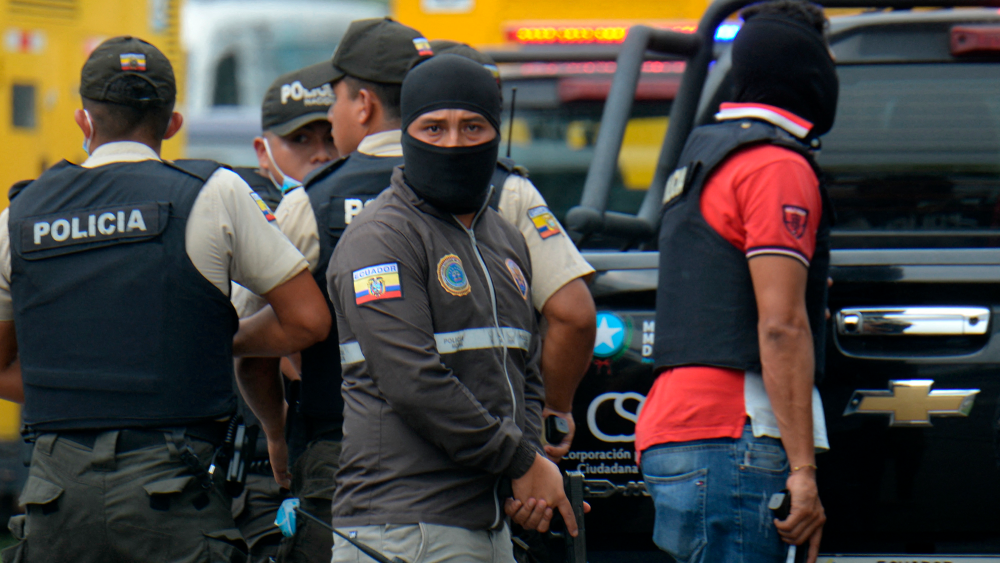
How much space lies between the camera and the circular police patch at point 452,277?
2223 mm

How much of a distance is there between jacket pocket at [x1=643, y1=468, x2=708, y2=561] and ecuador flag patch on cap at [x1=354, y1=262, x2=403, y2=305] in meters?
0.81

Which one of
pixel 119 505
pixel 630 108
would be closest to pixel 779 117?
pixel 630 108

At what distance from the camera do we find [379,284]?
2.17 m

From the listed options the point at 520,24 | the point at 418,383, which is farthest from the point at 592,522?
the point at 520,24

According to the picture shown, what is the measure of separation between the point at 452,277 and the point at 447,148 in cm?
26

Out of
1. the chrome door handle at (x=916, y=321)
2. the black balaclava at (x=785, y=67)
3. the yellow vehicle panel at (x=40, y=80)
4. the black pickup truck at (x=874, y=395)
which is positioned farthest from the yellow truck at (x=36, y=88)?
the black balaclava at (x=785, y=67)

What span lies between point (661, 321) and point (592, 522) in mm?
682

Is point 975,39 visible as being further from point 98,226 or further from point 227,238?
point 98,226

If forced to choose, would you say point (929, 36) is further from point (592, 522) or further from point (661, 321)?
point (592, 522)

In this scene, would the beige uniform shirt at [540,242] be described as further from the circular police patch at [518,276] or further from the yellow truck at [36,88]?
the yellow truck at [36,88]

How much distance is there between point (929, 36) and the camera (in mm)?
3713

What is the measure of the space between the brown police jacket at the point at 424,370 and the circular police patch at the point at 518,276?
1.2 inches

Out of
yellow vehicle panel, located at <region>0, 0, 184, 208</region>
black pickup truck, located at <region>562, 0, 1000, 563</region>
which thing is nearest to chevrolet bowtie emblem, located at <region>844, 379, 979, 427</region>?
black pickup truck, located at <region>562, 0, 1000, 563</region>

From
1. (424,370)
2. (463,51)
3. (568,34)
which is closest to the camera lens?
(424,370)
